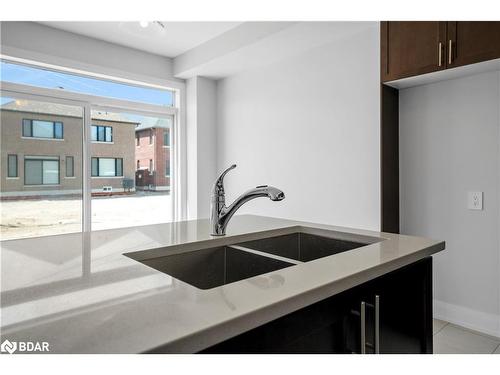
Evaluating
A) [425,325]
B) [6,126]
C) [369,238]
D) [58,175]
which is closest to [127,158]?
[58,175]

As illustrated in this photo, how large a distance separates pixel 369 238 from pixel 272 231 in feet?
1.31

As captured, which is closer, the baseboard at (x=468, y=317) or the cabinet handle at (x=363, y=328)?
the cabinet handle at (x=363, y=328)

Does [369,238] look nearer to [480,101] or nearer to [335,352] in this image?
[335,352]

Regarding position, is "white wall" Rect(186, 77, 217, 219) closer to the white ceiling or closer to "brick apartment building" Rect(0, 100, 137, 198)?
the white ceiling

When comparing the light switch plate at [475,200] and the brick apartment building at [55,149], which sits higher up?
the brick apartment building at [55,149]

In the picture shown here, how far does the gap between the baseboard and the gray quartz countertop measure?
5.44 feet

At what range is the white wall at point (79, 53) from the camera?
323 cm

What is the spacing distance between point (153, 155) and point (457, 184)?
333 cm

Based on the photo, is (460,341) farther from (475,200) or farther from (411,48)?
(411,48)

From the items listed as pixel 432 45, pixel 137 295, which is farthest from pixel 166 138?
pixel 137 295

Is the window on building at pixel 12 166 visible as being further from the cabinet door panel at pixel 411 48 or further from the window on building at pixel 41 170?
the cabinet door panel at pixel 411 48

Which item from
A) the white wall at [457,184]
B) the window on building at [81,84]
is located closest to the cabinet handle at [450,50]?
the white wall at [457,184]

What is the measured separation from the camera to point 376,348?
93cm

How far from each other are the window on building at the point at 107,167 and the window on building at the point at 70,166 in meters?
0.22
